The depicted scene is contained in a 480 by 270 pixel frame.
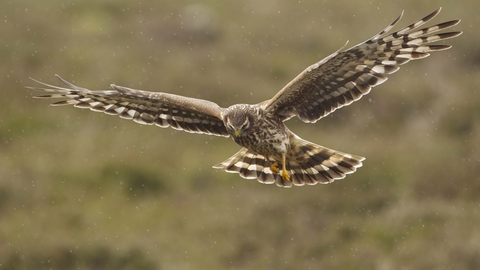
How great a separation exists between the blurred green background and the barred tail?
231cm

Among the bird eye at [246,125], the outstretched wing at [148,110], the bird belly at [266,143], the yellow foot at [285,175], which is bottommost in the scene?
the yellow foot at [285,175]

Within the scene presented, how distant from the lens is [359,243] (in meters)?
11.2

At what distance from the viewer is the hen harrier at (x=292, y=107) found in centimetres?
749

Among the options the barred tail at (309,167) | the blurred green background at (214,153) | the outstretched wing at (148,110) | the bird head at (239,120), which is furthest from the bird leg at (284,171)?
the blurred green background at (214,153)

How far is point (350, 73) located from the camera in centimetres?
777

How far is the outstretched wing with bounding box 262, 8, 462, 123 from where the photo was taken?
24.3ft

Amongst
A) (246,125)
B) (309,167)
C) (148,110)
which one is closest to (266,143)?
(246,125)

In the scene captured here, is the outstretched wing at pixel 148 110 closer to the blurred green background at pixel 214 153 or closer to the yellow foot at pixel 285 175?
the yellow foot at pixel 285 175

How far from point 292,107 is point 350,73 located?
0.71 m

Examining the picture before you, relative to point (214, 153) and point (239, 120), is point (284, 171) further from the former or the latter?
point (214, 153)

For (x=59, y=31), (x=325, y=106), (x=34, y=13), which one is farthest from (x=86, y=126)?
(x=325, y=106)

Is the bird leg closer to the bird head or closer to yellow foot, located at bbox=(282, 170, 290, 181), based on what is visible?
yellow foot, located at bbox=(282, 170, 290, 181)

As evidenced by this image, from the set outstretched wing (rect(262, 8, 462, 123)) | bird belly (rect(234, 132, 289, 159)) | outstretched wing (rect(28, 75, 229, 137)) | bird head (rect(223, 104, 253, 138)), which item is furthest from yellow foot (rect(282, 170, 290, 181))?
outstretched wing (rect(28, 75, 229, 137))

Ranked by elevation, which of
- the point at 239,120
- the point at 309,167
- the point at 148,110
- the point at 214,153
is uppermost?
the point at 214,153
